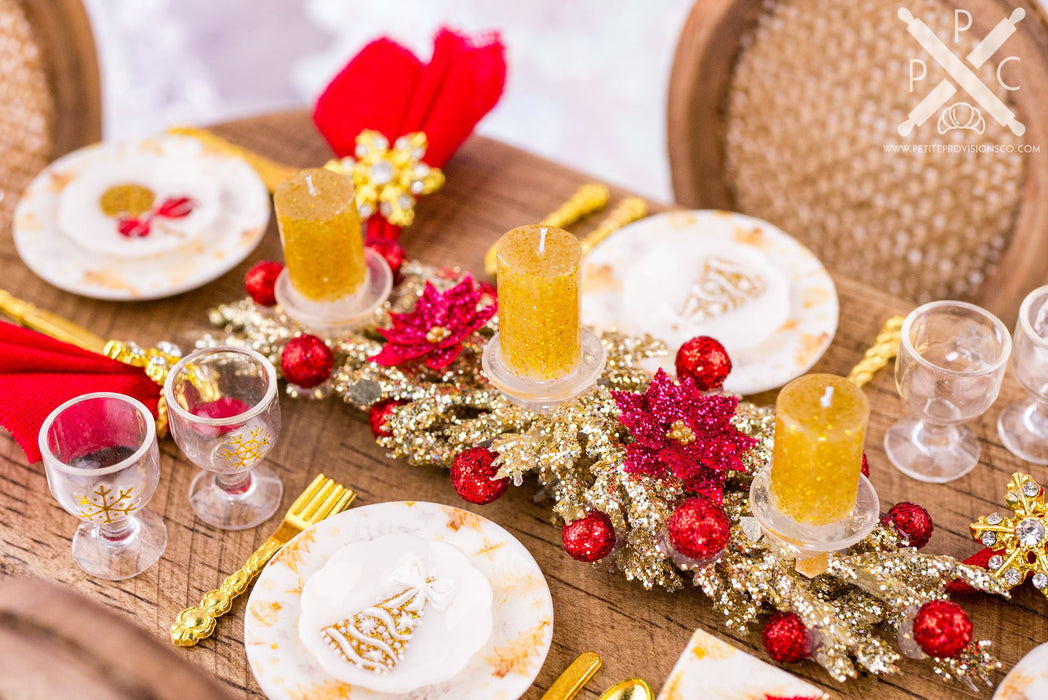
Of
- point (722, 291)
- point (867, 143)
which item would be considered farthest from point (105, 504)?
point (867, 143)

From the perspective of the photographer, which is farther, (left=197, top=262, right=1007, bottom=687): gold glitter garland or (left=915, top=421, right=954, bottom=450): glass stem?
(left=915, top=421, right=954, bottom=450): glass stem

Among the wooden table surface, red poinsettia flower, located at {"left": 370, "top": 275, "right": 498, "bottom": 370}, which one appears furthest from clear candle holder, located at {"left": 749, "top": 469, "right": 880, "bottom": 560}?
red poinsettia flower, located at {"left": 370, "top": 275, "right": 498, "bottom": 370}

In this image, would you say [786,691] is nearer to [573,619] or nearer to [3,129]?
[573,619]

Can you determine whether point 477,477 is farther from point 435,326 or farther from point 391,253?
point 391,253

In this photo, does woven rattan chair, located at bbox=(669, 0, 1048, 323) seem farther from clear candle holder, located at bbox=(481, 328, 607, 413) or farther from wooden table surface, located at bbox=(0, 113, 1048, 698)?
clear candle holder, located at bbox=(481, 328, 607, 413)

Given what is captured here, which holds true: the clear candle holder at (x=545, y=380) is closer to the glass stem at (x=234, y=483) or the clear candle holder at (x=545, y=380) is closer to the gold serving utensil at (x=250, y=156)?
the glass stem at (x=234, y=483)

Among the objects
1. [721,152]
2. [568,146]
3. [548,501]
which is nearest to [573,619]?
[548,501]
